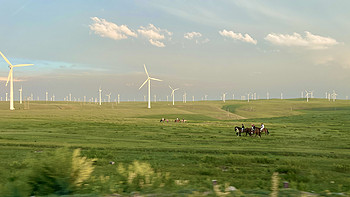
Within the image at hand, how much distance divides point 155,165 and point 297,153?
1365cm

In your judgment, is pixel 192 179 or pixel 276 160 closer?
pixel 192 179

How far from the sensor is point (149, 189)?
1014 cm

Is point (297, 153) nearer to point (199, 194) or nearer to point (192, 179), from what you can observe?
point (192, 179)

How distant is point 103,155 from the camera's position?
23.5 meters

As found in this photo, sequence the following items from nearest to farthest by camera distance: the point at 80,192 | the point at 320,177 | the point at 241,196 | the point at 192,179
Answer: the point at 241,196, the point at 80,192, the point at 192,179, the point at 320,177

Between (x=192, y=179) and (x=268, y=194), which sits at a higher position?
(x=268, y=194)

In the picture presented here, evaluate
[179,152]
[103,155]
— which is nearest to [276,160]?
[179,152]

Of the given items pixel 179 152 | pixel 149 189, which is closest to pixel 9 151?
pixel 179 152

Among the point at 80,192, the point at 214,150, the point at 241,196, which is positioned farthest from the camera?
the point at 214,150

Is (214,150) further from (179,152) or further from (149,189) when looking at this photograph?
(149,189)

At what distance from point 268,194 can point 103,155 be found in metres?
16.0

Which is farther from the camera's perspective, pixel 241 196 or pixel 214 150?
pixel 214 150

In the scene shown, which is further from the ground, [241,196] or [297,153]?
[241,196]

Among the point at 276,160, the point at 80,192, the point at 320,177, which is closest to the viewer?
the point at 80,192
